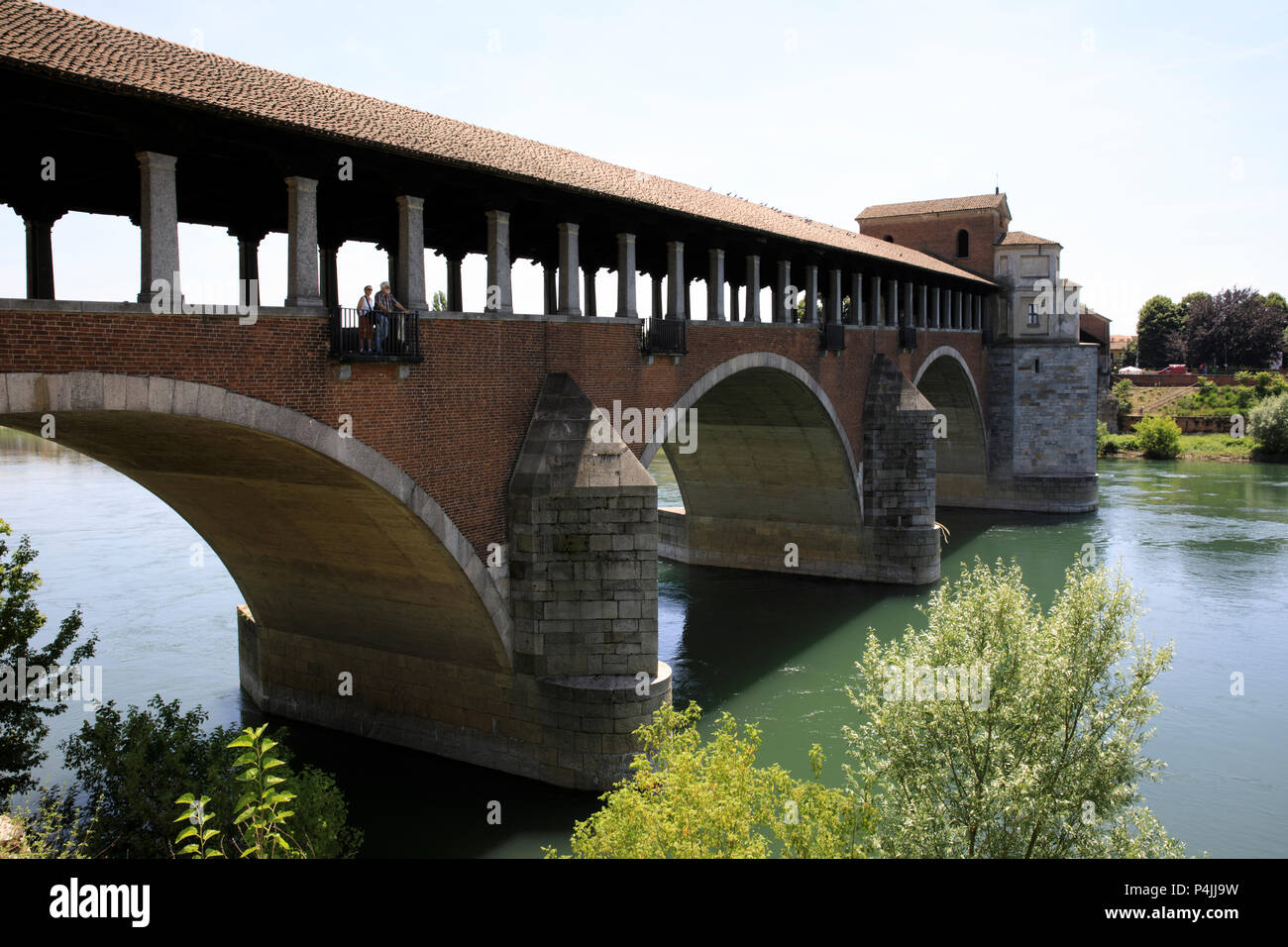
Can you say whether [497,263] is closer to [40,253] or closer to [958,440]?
[40,253]

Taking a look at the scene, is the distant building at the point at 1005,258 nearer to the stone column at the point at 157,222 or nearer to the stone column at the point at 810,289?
the stone column at the point at 810,289

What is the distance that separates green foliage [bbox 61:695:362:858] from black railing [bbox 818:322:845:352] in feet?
56.9

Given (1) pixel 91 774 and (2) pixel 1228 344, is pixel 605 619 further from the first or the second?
(2) pixel 1228 344

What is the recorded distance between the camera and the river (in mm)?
14359

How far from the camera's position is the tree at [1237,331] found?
77375 mm

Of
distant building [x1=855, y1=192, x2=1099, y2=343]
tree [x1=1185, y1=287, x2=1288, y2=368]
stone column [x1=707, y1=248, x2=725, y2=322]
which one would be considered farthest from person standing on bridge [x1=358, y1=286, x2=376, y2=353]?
tree [x1=1185, y1=287, x2=1288, y2=368]

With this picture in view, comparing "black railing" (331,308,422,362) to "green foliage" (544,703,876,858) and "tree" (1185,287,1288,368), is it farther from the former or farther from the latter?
"tree" (1185,287,1288,368)

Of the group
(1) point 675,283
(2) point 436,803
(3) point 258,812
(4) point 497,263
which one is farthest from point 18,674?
(1) point 675,283

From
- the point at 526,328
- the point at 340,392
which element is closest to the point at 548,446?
the point at 526,328

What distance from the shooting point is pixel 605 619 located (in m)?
14.7

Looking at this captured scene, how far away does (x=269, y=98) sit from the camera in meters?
11.4

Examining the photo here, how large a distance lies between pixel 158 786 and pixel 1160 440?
59.3m

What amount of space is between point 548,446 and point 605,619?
260 centimetres

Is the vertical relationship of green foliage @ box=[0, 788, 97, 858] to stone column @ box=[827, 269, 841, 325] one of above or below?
below
